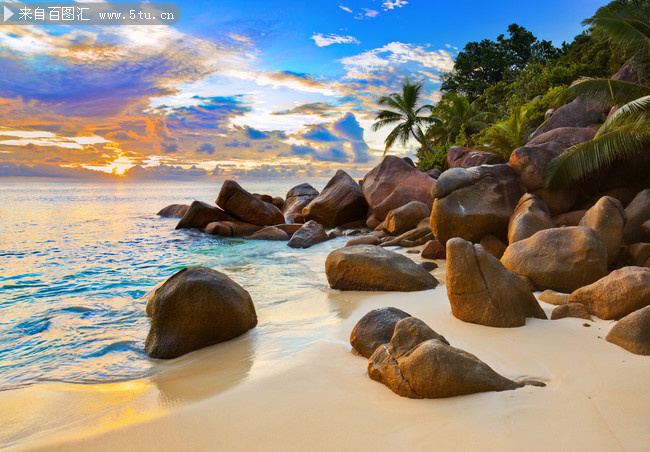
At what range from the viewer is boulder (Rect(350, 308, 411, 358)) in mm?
3572

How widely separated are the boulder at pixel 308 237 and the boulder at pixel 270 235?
3.81 ft

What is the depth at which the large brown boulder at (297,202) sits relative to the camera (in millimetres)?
20019

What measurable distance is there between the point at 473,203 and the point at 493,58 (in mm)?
32637

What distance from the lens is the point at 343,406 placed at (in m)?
2.71

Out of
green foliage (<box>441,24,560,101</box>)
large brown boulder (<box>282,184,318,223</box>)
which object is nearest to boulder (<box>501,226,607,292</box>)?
large brown boulder (<box>282,184,318,223</box>)

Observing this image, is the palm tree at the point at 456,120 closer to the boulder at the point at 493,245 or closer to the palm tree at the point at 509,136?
the palm tree at the point at 509,136

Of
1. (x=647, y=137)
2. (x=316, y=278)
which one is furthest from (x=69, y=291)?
(x=647, y=137)

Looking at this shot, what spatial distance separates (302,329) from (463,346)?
1869 millimetres

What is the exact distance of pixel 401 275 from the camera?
20.1 ft

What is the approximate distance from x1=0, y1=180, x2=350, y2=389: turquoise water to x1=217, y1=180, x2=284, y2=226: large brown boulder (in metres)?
1.60


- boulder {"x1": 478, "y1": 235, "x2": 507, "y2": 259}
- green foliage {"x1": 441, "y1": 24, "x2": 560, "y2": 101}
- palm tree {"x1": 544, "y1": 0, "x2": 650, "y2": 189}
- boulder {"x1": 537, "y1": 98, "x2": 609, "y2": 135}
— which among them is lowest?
boulder {"x1": 478, "y1": 235, "x2": 507, "y2": 259}

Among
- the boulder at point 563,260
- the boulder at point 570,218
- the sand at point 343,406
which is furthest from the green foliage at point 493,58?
the sand at point 343,406

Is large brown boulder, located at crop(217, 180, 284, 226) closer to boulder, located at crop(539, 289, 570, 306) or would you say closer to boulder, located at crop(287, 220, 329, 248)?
boulder, located at crop(287, 220, 329, 248)

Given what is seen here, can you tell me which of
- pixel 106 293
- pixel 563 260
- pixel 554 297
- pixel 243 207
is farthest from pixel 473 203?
pixel 243 207
